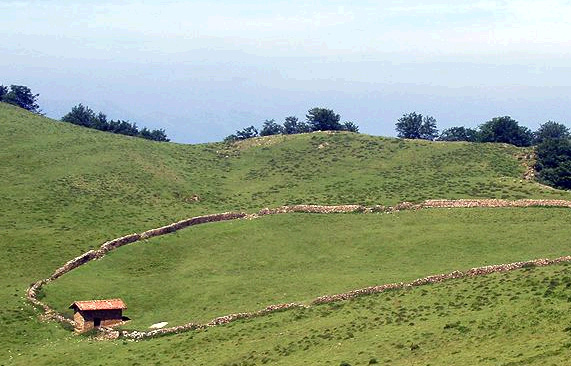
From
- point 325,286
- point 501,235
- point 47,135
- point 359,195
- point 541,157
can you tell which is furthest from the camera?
point 47,135

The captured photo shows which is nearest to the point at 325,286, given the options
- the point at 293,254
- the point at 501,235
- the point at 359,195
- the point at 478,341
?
the point at 293,254

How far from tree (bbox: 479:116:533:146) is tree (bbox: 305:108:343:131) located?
2471 cm

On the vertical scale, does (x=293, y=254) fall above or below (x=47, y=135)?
below

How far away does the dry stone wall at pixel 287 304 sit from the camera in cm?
7100

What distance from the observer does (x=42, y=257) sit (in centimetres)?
8800

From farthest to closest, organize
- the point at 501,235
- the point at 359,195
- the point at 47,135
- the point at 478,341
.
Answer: the point at 47,135 → the point at 359,195 → the point at 501,235 → the point at 478,341

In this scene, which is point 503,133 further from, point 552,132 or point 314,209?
point 314,209

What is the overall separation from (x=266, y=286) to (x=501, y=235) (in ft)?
75.8

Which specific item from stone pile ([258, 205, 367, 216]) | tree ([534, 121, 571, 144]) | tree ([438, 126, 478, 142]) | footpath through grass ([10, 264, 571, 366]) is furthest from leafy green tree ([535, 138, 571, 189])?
tree ([438, 126, 478, 142])

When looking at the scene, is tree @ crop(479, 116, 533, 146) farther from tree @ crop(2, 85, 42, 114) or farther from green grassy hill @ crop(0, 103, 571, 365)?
tree @ crop(2, 85, 42, 114)

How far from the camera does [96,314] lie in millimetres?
74375

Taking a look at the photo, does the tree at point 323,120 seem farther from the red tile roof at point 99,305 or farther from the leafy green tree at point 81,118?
the red tile roof at point 99,305

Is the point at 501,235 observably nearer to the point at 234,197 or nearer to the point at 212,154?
the point at 234,197

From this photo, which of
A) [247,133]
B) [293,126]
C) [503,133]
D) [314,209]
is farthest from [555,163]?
[293,126]
